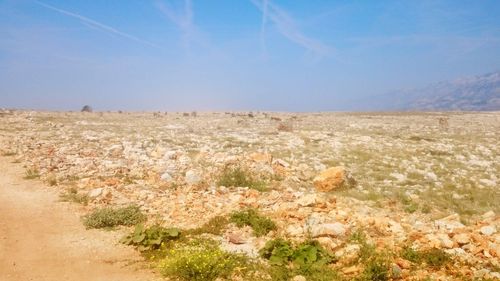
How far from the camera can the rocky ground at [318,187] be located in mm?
9398

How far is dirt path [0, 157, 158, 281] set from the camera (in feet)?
27.6

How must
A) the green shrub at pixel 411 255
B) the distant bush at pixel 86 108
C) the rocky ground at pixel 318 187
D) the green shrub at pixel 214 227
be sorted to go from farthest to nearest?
the distant bush at pixel 86 108 < the green shrub at pixel 214 227 < the rocky ground at pixel 318 187 < the green shrub at pixel 411 255

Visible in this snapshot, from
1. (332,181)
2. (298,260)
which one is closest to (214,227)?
(298,260)

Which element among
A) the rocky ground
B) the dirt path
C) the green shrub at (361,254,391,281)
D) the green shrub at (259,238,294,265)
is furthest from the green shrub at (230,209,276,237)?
the green shrub at (361,254,391,281)

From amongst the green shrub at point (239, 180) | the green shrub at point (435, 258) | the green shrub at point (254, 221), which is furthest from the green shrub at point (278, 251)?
the green shrub at point (239, 180)

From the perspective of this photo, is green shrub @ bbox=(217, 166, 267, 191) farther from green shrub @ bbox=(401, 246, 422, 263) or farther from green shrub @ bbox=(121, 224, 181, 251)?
green shrub @ bbox=(401, 246, 422, 263)

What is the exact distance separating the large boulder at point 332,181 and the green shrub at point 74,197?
7480mm

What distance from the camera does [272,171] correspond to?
16531 millimetres

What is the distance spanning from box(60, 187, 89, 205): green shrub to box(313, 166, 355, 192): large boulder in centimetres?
748

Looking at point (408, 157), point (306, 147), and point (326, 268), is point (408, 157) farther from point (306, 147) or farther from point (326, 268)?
Answer: point (326, 268)

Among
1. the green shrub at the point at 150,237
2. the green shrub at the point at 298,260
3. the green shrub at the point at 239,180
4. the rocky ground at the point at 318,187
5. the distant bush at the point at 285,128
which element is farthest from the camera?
the distant bush at the point at 285,128

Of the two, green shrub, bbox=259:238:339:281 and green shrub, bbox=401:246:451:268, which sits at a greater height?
green shrub, bbox=401:246:451:268

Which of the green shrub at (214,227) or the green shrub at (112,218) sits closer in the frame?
the green shrub at (214,227)

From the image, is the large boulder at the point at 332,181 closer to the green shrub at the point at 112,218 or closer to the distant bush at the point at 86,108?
the green shrub at the point at 112,218
